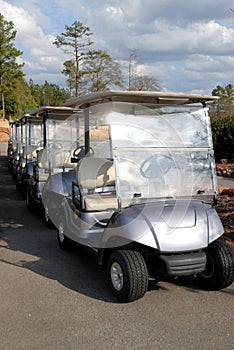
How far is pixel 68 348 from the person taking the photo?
2662 millimetres

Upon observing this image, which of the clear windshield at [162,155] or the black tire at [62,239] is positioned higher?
the clear windshield at [162,155]

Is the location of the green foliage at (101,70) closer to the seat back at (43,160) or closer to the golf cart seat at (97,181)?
the seat back at (43,160)

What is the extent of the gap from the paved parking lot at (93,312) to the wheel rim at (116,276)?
150mm

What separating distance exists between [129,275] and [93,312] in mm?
421

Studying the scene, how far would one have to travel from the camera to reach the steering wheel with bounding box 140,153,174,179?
12.9ft

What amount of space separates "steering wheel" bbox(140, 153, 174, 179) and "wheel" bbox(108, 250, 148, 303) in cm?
91

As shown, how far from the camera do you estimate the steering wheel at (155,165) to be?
12.9 feet

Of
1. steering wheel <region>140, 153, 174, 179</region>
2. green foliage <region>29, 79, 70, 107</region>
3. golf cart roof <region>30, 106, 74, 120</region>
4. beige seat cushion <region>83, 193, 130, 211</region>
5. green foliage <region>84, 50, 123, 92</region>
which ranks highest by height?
green foliage <region>29, 79, 70, 107</region>

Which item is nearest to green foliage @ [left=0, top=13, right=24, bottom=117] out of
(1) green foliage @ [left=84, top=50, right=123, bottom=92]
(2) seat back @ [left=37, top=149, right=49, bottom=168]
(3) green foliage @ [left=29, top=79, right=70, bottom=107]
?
(1) green foliage @ [left=84, top=50, right=123, bottom=92]

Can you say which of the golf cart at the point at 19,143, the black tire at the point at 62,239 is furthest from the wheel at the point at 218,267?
the golf cart at the point at 19,143

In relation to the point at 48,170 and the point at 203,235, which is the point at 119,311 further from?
the point at 48,170

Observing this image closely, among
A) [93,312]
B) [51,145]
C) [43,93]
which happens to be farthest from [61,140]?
[43,93]

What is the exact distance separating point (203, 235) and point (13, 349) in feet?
5.49

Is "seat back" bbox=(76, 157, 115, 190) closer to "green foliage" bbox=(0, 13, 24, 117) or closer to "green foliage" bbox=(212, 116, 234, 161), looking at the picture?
"green foliage" bbox=(212, 116, 234, 161)
